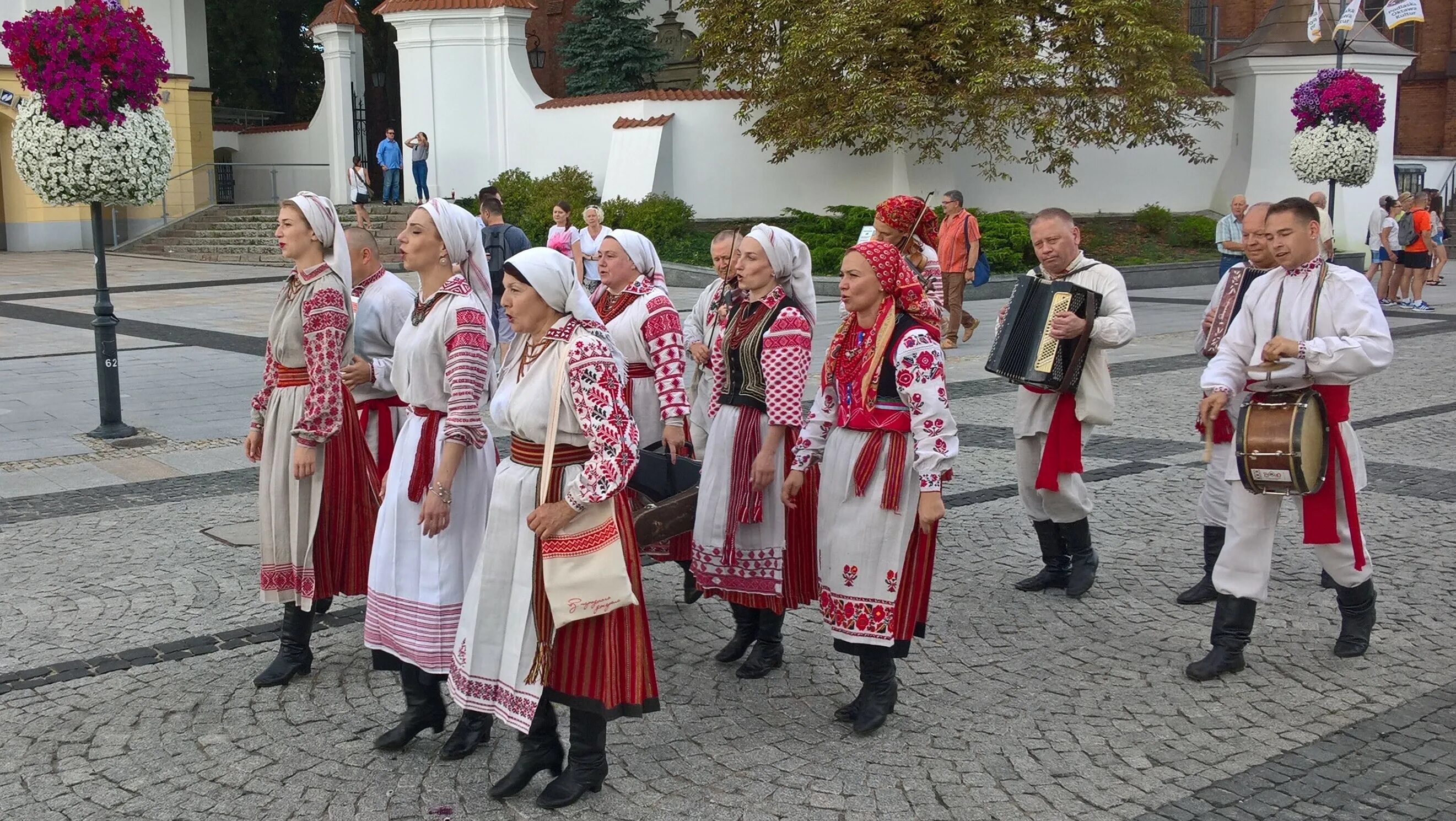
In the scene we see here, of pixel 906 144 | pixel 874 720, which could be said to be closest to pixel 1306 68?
pixel 906 144

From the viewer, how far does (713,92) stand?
26141 millimetres

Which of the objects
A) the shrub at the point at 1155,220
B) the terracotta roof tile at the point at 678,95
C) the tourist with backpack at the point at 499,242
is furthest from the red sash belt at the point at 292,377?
the shrub at the point at 1155,220

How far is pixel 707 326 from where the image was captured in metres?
6.06

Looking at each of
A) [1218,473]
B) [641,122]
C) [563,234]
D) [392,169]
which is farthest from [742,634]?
[392,169]

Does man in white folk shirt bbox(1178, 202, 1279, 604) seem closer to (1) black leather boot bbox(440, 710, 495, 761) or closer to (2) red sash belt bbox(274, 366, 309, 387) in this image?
(1) black leather boot bbox(440, 710, 495, 761)

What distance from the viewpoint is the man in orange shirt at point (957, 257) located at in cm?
1510

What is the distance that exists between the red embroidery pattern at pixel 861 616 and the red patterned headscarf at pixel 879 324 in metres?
0.70

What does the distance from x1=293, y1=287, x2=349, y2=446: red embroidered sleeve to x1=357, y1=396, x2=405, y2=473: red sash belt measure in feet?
1.20

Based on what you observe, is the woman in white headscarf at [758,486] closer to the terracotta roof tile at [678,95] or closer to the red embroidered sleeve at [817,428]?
the red embroidered sleeve at [817,428]

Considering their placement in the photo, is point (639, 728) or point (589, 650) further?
point (639, 728)

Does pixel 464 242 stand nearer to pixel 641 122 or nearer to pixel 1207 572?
pixel 1207 572

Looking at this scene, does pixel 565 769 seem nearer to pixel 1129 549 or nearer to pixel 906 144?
pixel 1129 549

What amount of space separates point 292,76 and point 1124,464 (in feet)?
117

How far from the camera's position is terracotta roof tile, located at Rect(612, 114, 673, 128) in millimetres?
25531
